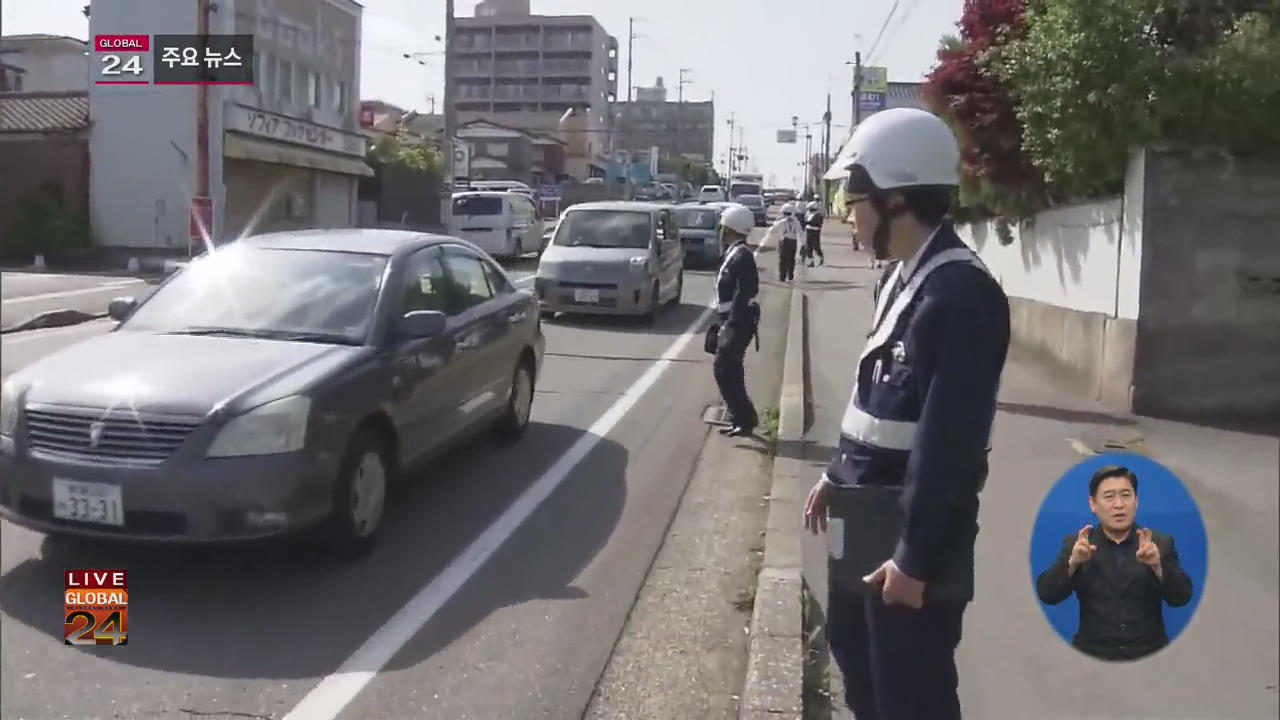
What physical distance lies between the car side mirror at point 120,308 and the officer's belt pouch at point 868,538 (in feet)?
12.5

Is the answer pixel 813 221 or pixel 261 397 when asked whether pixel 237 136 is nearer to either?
pixel 813 221

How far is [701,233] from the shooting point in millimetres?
27266

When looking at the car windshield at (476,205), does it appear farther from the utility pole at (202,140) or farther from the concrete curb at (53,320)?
the concrete curb at (53,320)

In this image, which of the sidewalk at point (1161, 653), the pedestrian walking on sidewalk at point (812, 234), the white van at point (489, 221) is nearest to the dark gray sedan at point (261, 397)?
the sidewalk at point (1161, 653)

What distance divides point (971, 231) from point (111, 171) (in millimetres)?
15979

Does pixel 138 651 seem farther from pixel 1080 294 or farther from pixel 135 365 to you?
pixel 1080 294

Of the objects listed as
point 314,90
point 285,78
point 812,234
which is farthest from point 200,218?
point 812,234

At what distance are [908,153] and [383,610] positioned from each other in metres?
3.06

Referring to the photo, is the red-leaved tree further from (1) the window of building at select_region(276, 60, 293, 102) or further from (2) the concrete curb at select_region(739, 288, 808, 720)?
(1) the window of building at select_region(276, 60, 293, 102)

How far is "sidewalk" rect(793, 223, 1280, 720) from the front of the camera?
2.37m

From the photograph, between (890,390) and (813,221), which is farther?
(813,221)

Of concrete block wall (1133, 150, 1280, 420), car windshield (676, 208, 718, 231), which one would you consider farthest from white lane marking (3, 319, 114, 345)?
car windshield (676, 208, 718, 231)

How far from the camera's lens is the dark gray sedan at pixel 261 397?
413 cm

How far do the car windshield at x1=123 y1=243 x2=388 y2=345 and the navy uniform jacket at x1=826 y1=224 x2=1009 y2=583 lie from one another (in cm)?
345
